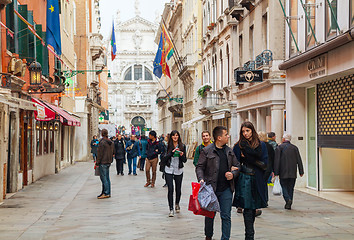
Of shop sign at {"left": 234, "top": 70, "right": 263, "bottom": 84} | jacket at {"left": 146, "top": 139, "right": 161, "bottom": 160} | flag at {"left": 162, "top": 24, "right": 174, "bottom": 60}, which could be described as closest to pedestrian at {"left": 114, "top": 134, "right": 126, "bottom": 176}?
jacket at {"left": 146, "top": 139, "right": 161, "bottom": 160}

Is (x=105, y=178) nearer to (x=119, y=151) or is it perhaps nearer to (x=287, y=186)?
(x=287, y=186)

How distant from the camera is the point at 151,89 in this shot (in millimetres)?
107125

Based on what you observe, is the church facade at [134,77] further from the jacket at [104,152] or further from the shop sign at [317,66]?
the shop sign at [317,66]

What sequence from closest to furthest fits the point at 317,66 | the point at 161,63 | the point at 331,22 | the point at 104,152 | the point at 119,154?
1. the point at 331,22
2. the point at 317,66
3. the point at 104,152
4. the point at 119,154
5. the point at 161,63

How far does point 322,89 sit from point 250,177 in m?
9.03

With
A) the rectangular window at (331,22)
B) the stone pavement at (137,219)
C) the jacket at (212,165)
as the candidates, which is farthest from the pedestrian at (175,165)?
the rectangular window at (331,22)

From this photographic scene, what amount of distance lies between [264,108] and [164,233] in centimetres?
1290

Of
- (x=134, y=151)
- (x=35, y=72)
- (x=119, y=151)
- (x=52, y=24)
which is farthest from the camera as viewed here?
(x=134, y=151)

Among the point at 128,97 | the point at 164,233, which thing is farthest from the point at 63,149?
the point at 128,97

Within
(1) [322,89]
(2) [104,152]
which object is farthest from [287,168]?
(2) [104,152]

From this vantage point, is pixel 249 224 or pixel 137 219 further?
pixel 137 219

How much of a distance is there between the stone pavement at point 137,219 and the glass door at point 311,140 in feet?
4.39

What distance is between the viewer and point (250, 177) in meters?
8.36

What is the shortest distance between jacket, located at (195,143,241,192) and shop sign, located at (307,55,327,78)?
24.6 feet
